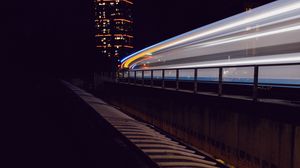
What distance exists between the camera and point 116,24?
12838 centimetres

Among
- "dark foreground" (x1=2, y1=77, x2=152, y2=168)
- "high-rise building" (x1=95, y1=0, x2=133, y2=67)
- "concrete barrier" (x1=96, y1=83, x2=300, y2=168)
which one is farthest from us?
"high-rise building" (x1=95, y1=0, x2=133, y2=67)

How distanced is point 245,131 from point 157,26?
3222 cm

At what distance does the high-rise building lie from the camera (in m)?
122

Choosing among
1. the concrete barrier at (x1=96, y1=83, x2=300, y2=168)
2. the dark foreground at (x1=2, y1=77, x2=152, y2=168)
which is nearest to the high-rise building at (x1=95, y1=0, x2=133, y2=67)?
the concrete barrier at (x1=96, y1=83, x2=300, y2=168)

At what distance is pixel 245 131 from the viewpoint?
8227 millimetres

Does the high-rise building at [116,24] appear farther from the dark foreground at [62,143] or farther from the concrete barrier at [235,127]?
the dark foreground at [62,143]

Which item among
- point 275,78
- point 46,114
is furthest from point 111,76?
point 275,78

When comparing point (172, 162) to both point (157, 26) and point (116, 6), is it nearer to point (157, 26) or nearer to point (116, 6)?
point (157, 26)

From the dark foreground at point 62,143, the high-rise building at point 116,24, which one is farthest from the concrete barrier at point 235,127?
the high-rise building at point 116,24

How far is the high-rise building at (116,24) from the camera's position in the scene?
122m

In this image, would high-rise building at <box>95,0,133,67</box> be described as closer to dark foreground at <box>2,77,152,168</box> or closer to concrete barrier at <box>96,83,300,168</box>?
concrete barrier at <box>96,83,300,168</box>

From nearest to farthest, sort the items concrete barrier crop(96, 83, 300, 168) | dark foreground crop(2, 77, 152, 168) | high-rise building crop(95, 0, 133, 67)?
dark foreground crop(2, 77, 152, 168) → concrete barrier crop(96, 83, 300, 168) → high-rise building crop(95, 0, 133, 67)

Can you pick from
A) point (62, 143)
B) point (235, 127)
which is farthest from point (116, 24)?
point (62, 143)

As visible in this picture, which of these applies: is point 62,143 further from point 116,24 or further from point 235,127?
point 116,24
